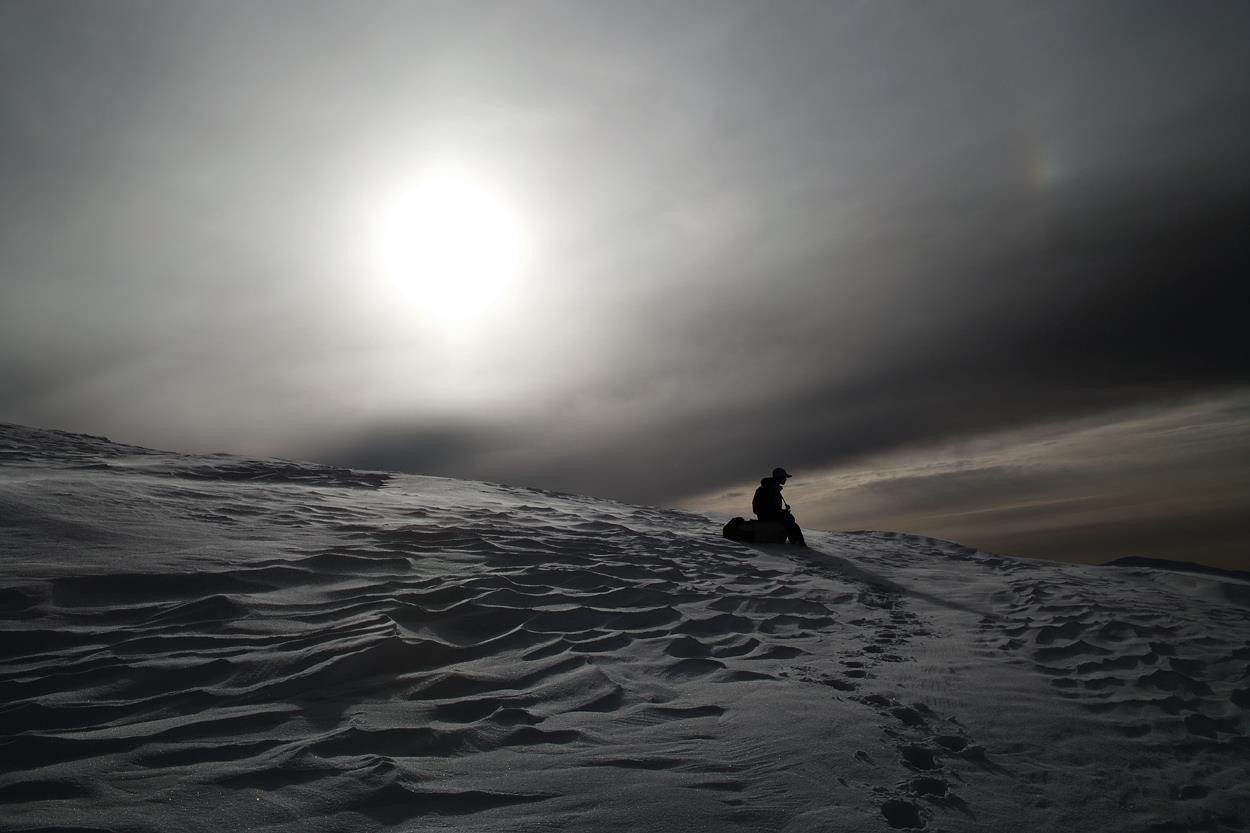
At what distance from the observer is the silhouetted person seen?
11523 millimetres

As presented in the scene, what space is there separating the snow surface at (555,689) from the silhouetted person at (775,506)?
3.38 m

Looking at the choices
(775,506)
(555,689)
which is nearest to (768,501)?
(775,506)

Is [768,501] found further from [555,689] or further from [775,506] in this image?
[555,689]

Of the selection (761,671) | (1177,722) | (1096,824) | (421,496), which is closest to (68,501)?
(421,496)

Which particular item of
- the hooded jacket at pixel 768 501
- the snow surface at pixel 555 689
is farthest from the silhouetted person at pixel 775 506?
the snow surface at pixel 555 689

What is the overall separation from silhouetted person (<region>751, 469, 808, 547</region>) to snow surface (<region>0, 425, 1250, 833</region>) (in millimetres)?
3376

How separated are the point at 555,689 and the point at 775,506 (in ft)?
27.2

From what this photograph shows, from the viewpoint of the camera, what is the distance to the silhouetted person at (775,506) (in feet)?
37.8

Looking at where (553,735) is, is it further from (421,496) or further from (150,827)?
(421,496)

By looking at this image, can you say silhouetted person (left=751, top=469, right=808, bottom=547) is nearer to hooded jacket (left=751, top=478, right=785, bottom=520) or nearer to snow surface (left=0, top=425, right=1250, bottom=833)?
hooded jacket (left=751, top=478, right=785, bottom=520)

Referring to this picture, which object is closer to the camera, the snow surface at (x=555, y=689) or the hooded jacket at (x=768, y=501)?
the snow surface at (x=555, y=689)

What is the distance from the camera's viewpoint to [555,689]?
3922mm

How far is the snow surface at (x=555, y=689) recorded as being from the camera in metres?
2.66

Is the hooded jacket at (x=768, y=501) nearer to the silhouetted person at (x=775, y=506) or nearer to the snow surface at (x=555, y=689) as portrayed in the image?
the silhouetted person at (x=775, y=506)
